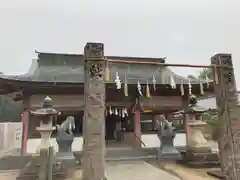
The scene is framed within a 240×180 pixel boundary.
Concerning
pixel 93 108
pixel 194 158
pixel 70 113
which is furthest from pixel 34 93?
pixel 194 158

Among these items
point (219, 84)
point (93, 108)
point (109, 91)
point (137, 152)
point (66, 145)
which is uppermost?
point (109, 91)

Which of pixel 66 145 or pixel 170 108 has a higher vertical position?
pixel 170 108

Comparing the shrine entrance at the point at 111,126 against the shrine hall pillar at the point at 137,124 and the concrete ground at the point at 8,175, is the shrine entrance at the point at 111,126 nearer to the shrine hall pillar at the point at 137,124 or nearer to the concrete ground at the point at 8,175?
the shrine hall pillar at the point at 137,124

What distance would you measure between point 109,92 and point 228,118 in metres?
7.29

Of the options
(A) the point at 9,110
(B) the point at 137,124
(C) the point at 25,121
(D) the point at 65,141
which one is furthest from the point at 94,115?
(A) the point at 9,110

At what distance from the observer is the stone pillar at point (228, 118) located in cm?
455

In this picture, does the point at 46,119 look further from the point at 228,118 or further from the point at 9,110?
the point at 9,110

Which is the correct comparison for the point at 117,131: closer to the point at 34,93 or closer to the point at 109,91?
the point at 109,91

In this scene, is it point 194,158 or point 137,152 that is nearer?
point 194,158

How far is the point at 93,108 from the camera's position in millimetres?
4312

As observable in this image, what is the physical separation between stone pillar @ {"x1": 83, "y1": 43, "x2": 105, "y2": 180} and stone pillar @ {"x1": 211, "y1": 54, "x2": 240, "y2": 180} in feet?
9.10

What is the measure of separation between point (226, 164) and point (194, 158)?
7.80 ft

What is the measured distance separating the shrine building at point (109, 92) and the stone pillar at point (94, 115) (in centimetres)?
431

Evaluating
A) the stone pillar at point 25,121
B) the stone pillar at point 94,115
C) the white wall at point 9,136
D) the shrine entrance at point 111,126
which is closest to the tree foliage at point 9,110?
the white wall at point 9,136
